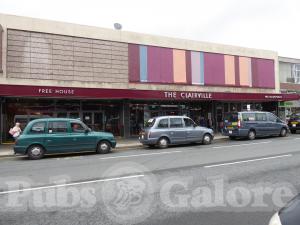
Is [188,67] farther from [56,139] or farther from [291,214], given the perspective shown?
[291,214]

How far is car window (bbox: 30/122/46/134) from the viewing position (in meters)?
12.5

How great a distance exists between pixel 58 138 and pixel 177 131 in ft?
20.1

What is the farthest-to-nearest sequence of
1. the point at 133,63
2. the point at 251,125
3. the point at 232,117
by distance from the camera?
the point at 133,63
the point at 232,117
the point at 251,125

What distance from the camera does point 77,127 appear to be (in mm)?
13227

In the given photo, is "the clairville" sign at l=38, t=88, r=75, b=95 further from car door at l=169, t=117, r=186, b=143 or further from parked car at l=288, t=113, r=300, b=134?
parked car at l=288, t=113, r=300, b=134

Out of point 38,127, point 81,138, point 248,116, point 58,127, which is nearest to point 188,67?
point 248,116

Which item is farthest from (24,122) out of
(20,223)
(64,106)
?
(20,223)

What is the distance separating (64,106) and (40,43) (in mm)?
4317

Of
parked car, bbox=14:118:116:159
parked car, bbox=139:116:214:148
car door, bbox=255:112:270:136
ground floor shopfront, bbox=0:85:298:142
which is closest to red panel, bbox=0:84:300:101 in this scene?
ground floor shopfront, bbox=0:85:298:142

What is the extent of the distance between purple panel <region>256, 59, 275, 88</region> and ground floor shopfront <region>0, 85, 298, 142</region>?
2.68 metres

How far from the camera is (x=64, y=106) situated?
64.1 feet

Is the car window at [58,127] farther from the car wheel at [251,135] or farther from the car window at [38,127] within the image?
the car wheel at [251,135]

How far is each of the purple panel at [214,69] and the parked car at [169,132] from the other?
9.01 m

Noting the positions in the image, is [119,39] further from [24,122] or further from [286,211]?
[286,211]
